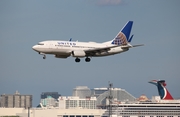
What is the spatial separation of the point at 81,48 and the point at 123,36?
14.9 metres

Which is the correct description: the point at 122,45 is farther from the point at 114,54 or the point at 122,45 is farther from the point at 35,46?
the point at 35,46

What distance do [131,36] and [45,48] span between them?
1871 centimetres

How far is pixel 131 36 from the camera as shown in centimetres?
12431

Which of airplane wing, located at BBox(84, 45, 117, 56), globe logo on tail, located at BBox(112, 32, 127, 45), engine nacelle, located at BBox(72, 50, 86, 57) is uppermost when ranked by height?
globe logo on tail, located at BBox(112, 32, 127, 45)

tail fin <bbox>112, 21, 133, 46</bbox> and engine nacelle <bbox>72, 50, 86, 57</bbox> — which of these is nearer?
engine nacelle <bbox>72, 50, 86, 57</bbox>

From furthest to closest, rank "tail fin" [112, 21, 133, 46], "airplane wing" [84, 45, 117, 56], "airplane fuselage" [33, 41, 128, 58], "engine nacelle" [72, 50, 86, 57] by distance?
1. "tail fin" [112, 21, 133, 46]
2. "airplane wing" [84, 45, 117, 56]
3. "engine nacelle" [72, 50, 86, 57]
4. "airplane fuselage" [33, 41, 128, 58]

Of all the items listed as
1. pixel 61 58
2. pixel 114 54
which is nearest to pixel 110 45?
pixel 114 54

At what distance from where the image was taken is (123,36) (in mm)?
130625

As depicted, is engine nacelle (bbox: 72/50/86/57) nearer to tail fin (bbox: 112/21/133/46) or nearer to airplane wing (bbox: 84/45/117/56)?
airplane wing (bbox: 84/45/117/56)

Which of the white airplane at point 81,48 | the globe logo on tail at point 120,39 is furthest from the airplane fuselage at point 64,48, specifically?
the globe logo on tail at point 120,39

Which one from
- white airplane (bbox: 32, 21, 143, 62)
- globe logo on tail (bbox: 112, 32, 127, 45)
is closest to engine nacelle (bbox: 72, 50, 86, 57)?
white airplane (bbox: 32, 21, 143, 62)

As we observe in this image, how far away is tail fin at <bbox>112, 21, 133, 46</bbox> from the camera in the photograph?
12888cm

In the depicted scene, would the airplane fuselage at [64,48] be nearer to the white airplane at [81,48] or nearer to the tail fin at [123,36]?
the white airplane at [81,48]

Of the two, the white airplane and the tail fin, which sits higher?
the tail fin
